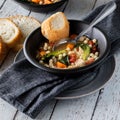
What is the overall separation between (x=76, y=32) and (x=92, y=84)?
31 centimetres

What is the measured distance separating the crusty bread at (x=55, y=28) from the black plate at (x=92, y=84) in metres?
0.22

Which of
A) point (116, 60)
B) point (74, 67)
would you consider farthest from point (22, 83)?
point (116, 60)

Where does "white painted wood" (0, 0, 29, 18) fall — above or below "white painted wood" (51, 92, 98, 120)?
above

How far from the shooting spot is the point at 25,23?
5.70 feet

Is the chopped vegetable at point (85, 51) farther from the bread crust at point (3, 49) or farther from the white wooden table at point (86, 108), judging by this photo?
the bread crust at point (3, 49)

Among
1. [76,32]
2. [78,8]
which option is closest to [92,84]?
[76,32]

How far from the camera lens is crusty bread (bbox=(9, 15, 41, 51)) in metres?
1.72

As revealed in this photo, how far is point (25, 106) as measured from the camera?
1285 millimetres

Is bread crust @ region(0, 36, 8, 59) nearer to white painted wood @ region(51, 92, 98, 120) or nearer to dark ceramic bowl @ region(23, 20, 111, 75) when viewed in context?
dark ceramic bowl @ region(23, 20, 111, 75)

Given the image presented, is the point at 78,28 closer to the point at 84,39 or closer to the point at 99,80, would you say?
the point at 84,39

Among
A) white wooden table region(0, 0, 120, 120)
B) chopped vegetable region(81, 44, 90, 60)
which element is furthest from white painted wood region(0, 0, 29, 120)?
chopped vegetable region(81, 44, 90, 60)

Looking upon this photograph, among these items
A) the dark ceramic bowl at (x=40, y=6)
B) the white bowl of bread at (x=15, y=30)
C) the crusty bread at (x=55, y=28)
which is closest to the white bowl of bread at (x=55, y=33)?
the crusty bread at (x=55, y=28)

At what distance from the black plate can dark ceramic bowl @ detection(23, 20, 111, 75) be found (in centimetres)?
7

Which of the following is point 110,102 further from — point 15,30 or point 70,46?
point 15,30
